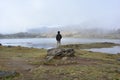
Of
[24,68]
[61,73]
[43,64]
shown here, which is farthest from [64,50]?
[61,73]

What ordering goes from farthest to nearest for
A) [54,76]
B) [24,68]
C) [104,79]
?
[24,68]
[54,76]
[104,79]

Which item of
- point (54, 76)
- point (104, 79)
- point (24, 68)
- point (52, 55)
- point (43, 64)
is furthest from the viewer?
point (52, 55)

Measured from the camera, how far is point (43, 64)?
21094 millimetres

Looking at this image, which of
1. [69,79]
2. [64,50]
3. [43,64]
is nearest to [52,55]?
[64,50]

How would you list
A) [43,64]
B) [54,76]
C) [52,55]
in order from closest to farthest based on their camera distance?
[54,76], [43,64], [52,55]

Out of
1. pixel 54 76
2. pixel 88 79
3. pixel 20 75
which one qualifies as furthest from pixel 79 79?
pixel 20 75

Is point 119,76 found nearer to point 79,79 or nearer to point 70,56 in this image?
point 79,79

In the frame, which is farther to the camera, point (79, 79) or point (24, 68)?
point (24, 68)

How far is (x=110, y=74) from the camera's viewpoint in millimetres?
16141

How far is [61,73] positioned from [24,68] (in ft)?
12.0

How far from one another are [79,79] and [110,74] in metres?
2.24

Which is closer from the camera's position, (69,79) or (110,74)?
(69,79)

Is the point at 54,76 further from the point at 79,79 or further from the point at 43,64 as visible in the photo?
the point at 43,64

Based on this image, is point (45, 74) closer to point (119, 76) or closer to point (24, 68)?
point (24, 68)
